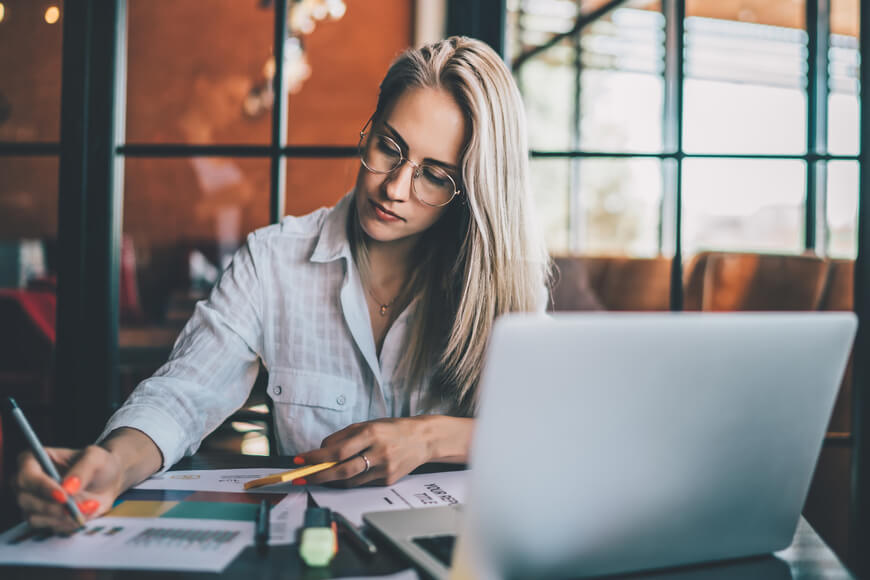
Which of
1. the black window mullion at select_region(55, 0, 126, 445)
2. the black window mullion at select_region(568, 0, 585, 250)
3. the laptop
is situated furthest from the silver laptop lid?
the black window mullion at select_region(568, 0, 585, 250)

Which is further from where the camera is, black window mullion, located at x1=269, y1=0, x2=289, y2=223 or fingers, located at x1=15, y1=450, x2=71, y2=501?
black window mullion, located at x1=269, y1=0, x2=289, y2=223

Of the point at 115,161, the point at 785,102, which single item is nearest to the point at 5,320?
the point at 115,161

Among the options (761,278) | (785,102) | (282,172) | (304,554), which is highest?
(785,102)

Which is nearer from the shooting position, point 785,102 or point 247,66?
point 785,102

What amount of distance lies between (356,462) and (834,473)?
4.87ft

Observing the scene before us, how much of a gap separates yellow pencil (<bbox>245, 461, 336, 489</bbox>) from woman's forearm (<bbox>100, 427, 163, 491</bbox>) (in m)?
0.14

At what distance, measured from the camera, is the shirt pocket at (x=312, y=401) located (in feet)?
4.53

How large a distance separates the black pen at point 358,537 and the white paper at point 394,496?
2cm

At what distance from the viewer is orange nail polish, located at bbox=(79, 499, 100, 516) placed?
0.75 m

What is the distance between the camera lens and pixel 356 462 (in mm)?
907

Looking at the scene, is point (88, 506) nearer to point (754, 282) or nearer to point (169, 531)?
point (169, 531)

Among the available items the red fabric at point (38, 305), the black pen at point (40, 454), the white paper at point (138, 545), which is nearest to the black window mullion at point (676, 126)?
the white paper at point (138, 545)

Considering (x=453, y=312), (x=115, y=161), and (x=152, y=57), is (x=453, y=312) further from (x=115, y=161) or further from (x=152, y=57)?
(x=152, y=57)

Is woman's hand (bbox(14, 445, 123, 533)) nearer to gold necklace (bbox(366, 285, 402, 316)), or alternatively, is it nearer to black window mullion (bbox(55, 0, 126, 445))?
gold necklace (bbox(366, 285, 402, 316))
